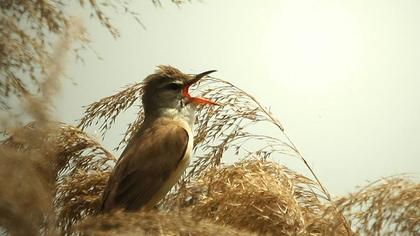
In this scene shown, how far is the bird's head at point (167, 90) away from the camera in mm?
2668

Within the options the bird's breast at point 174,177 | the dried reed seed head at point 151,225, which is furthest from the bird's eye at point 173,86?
the dried reed seed head at point 151,225

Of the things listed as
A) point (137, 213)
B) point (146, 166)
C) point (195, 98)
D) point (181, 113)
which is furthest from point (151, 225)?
point (181, 113)

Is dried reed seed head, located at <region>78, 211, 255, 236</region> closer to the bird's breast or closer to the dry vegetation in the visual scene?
the dry vegetation

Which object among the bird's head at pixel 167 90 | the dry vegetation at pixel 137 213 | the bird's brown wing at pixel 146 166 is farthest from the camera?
the bird's head at pixel 167 90

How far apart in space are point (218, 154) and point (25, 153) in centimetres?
122

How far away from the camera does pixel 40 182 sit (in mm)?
1176

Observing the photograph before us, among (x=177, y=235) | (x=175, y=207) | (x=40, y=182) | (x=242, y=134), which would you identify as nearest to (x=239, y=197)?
(x=175, y=207)

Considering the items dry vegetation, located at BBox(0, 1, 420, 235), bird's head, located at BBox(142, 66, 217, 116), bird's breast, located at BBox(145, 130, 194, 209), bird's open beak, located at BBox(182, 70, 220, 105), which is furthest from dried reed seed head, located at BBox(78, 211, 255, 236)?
bird's head, located at BBox(142, 66, 217, 116)

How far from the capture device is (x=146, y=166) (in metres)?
2.41

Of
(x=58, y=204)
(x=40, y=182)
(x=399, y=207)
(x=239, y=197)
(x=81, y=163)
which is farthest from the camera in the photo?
(x=81, y=163)

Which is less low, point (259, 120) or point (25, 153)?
point (25, 153)

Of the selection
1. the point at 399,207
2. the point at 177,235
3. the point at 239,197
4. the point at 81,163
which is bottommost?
the point at 399,207

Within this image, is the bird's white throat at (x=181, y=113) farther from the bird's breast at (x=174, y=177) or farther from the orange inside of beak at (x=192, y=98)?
the bird's breast at (x=174, y=177)

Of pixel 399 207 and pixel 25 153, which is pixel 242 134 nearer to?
pixel 399 207
